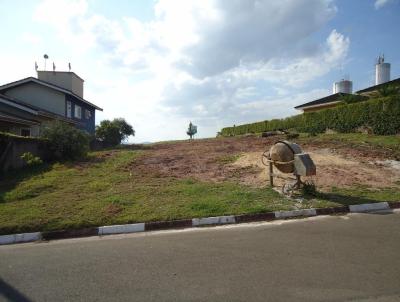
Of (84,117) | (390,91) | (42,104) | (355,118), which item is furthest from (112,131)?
(390,91)

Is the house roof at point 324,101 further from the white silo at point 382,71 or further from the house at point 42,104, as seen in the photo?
the house at point 42,104

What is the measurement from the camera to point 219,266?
5.24 meters

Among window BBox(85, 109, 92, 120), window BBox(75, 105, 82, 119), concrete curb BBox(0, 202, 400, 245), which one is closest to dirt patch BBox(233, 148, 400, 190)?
concrete curb BBox(0, 202, 400, 245)

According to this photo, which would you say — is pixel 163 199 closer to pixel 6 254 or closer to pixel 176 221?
pixel 176 221

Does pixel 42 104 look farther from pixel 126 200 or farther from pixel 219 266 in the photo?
pixel 219 266

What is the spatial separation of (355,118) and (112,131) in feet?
69.7

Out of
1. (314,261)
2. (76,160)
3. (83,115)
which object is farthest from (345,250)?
(83,115)

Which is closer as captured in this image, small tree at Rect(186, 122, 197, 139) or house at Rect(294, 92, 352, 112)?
house at Rect(294, 92, 352, 112)

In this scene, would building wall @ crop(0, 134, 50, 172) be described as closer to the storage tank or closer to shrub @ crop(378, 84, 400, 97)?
shrub @ crop(378, 84, 400, 97)

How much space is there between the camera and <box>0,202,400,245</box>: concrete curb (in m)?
8.12

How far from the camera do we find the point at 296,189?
34.5 ft

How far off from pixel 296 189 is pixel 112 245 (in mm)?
5659

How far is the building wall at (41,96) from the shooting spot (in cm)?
3194

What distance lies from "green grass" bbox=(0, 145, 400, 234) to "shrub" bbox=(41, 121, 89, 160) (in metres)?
4.72
